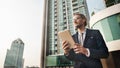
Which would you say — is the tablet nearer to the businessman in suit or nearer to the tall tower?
the businessman in suit

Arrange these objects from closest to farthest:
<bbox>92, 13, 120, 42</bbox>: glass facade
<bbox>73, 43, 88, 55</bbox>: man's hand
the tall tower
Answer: <bbox>73, 43, 88, 55</bbox>: man's hand < <bbox>92, 13, 120, 42</bbox>: glass facade < the tall tower

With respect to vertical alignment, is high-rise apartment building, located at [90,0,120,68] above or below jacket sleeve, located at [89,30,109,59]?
above

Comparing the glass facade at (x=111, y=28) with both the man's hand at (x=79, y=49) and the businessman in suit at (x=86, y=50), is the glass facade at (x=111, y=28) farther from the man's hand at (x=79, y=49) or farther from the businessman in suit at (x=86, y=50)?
the man's hand at (x=79, y=49)

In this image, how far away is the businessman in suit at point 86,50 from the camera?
2.57 m

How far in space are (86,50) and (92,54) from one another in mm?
119

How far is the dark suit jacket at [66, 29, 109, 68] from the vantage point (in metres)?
2.57

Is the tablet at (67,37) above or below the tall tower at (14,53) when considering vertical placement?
below

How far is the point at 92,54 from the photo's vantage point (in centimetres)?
256

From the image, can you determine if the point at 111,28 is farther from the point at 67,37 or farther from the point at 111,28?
the point at 67,37

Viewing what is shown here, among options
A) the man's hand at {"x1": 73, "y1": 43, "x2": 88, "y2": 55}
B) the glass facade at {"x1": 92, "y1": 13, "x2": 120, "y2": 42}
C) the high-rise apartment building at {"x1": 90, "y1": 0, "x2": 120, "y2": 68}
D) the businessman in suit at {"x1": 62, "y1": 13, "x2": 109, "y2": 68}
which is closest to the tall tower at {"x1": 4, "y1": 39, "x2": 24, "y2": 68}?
the high-rise apartment building at {"x1": 90, "y1": 0, "x2": 120, "y2": 68}

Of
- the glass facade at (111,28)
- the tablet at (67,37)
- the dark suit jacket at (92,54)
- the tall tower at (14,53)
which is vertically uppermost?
the tall tower at (14,53)

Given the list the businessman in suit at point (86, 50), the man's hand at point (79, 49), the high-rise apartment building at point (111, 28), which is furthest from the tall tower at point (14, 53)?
the man's hand at point (79, 49)

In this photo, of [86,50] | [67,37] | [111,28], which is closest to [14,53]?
[111,28]

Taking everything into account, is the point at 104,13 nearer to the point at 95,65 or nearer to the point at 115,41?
the point at 115,41
